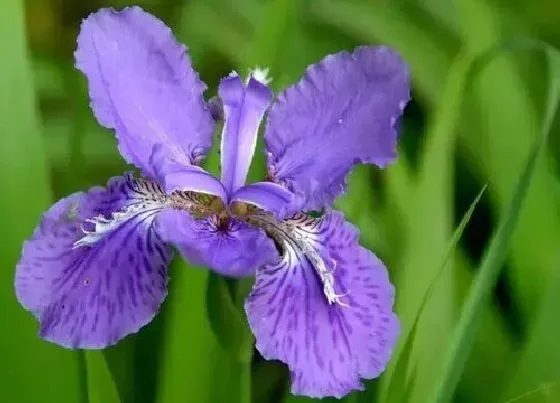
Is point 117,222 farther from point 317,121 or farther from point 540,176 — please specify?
point 540,176

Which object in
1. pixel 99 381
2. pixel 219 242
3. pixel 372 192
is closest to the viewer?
pixel 219 242

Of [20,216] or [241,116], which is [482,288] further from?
[20,216]

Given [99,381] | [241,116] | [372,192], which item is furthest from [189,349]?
[372,192]

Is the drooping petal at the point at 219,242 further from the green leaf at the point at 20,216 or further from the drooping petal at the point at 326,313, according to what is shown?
the green leaf at the point at 20,216

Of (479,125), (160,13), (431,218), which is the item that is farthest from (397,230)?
(160,13)

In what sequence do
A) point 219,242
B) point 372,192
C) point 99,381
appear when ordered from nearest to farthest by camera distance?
point 219,242 < point 99,381 < point 372,192

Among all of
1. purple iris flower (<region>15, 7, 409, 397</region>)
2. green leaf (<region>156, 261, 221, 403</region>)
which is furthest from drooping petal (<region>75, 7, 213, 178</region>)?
green leaf (<region>156, 261, 221, 403</region>)

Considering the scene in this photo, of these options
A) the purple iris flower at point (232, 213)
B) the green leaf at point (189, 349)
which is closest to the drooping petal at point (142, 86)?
the purple iris flower at point (232, 213)

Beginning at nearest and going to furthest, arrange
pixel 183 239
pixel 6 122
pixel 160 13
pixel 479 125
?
1. pixel 183 239
2. pixel 6 122
3. pixel 479 125
4. pixel 160 13
